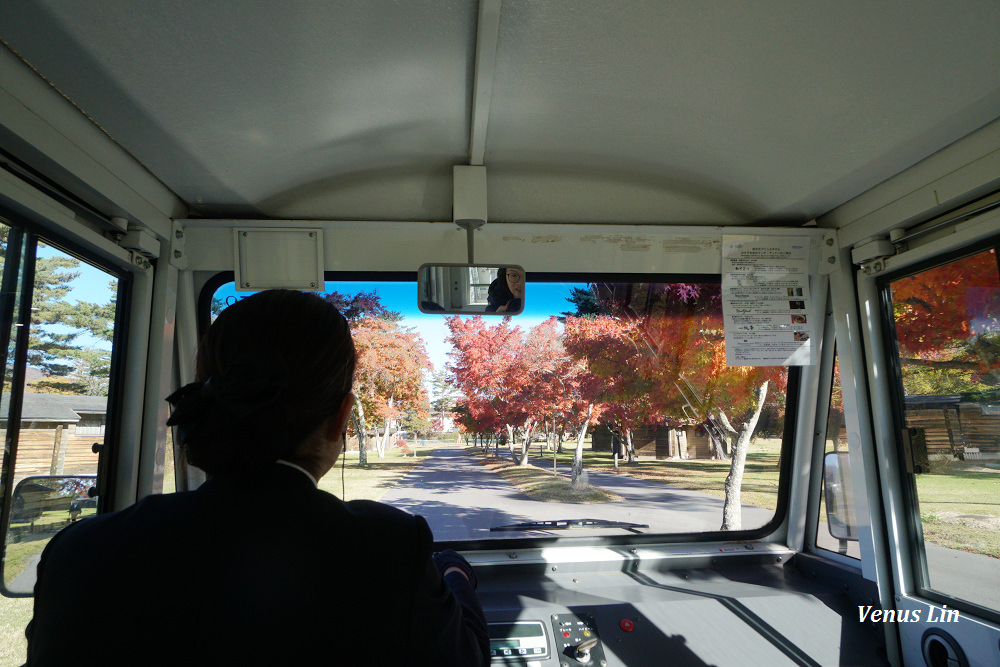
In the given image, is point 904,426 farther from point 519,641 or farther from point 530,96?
point 530,96

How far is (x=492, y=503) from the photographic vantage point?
2.88 m

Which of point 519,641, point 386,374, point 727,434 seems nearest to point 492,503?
point 519,641

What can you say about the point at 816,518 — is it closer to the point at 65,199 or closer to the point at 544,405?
the point at 544,405

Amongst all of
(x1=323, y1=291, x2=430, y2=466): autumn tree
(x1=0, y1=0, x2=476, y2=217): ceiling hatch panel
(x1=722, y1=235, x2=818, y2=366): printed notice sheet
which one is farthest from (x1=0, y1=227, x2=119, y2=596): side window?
(x1=722, y1=235, x2=818, y2=366): printed notice sheet

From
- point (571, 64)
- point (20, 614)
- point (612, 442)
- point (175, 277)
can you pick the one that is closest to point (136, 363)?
point (175, 277)

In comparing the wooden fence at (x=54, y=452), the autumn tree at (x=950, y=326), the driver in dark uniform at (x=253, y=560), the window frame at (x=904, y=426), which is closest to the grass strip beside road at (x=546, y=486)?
the window frame at (x=904, y=426)

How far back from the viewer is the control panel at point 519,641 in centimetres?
223

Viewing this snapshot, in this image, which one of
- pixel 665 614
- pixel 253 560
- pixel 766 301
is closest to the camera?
pixel 253 560

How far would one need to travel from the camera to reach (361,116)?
6.51 ft

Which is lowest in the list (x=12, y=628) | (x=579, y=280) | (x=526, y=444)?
(x=12, y=628)

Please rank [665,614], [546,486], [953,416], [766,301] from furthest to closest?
[546,486], [766,301], [665,614], [953,416]

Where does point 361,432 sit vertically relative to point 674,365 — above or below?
below

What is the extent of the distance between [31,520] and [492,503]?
1807 mm

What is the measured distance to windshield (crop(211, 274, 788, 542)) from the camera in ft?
9.25
